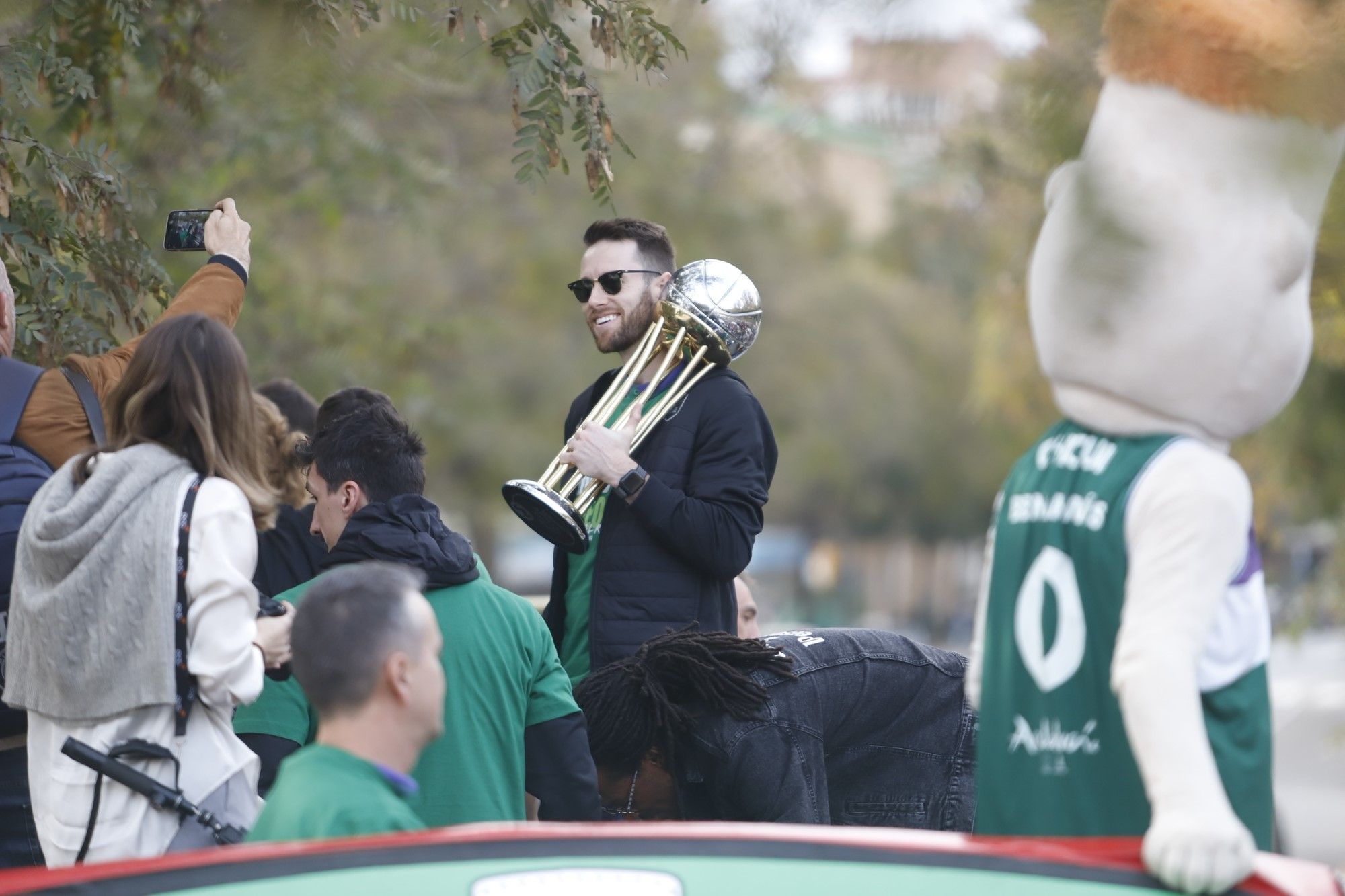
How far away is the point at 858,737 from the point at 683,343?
1.13 meters

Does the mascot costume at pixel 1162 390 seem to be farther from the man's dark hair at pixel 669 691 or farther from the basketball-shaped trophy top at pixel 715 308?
the basketball-shaped trophy top at pixel 715 308

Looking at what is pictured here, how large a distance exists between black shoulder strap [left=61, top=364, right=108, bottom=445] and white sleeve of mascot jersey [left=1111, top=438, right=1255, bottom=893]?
221 cm

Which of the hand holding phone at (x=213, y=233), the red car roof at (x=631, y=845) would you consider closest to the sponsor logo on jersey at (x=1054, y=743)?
the red car roof at (x=631, y=845)

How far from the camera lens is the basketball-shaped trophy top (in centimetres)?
462

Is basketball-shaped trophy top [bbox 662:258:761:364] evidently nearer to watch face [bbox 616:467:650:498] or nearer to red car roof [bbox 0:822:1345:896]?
watch face [bbox 616:467:650:498]

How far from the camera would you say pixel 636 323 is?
187 inches

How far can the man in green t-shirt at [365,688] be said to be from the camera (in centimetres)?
268

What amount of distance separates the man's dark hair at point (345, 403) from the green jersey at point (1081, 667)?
6.04 ft

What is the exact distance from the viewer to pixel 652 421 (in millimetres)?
4570

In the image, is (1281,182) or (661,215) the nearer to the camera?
(1281,182)

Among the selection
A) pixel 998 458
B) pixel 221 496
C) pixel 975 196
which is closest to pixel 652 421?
pixel 221 496

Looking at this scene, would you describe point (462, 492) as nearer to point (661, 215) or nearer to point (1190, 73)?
point (661, 215)

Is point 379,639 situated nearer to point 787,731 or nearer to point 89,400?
point 89,400

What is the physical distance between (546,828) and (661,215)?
15.7 metres
